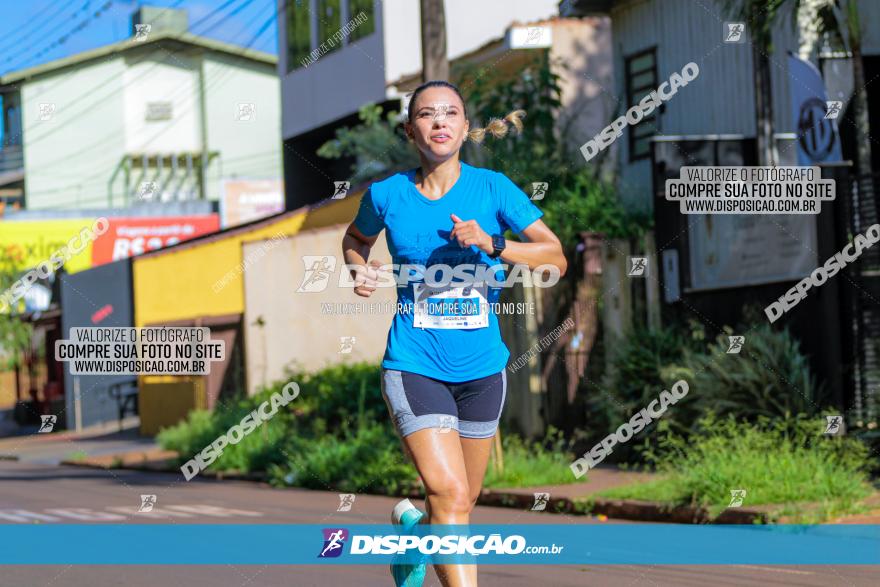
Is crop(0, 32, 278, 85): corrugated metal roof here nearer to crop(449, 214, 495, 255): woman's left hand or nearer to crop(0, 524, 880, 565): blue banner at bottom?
crop(0, 524, 880, 565): blue banner at bottom

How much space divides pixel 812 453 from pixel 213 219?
3392 centimetres

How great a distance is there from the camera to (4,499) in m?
15.0

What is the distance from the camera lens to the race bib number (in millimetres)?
5344

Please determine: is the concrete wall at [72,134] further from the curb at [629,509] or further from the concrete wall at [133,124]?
the curb at [629,509]

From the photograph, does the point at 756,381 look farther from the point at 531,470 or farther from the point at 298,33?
the point at 298,33

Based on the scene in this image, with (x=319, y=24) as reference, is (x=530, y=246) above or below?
below

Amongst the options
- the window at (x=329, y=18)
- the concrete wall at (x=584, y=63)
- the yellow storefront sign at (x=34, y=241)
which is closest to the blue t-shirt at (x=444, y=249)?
the concrete wall at (x=584, y=63)

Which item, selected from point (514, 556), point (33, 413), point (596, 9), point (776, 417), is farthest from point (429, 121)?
point (33, 413)

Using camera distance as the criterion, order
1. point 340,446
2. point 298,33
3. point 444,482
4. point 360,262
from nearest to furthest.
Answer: point 444,482
point 360,262
point 340,446
point 298,33

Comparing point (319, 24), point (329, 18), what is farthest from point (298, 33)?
point (329, 18)

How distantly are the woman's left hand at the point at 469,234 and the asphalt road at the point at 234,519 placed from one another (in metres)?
2.92

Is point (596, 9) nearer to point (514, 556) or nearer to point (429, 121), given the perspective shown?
point (514, 556)

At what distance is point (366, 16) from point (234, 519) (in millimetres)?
19015

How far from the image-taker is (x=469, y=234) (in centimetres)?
503
